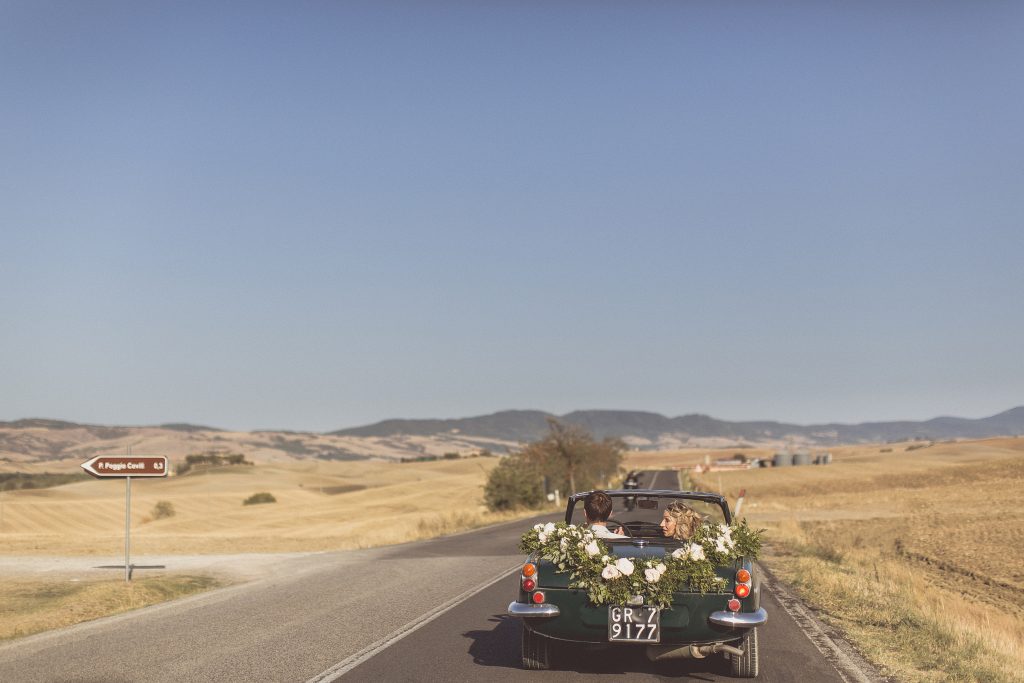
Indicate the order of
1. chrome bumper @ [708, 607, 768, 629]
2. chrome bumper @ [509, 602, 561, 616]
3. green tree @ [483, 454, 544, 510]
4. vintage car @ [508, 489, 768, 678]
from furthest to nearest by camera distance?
green tree @ [483, 454, 544, 510] < chrome bumper @ [509, 602, 561, 616] < vintage car @ [508, 489, 768, 678] < chrome bumper @ [708, 607, 768, 629]

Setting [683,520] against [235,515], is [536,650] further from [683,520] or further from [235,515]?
[235,515]

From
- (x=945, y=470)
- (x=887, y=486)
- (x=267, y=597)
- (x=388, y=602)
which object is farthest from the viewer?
(x=945, y=470)

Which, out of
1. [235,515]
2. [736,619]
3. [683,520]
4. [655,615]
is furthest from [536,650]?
[235,515]

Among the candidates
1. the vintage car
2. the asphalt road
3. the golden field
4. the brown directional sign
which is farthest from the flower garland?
the golden field

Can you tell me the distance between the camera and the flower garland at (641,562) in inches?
346

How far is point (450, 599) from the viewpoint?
15539 mm

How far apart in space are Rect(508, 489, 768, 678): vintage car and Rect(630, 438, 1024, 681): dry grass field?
1686 millimetres

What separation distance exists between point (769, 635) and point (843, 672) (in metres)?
2.30

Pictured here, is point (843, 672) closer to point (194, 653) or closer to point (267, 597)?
point (194, 653)

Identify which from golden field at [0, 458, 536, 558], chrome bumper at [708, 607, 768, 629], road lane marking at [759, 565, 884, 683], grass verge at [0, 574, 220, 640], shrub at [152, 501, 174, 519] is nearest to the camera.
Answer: chrome bumper at [708, 607, 768, 629]

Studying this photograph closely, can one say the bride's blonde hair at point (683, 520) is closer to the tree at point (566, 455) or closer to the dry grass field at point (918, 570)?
the dry grass field at point (918, 570)

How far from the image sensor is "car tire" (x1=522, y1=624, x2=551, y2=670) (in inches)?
375

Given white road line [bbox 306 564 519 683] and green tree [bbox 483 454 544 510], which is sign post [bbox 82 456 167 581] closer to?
white road line [bbox 306 564 519 683]

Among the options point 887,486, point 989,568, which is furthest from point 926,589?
point 887,486
